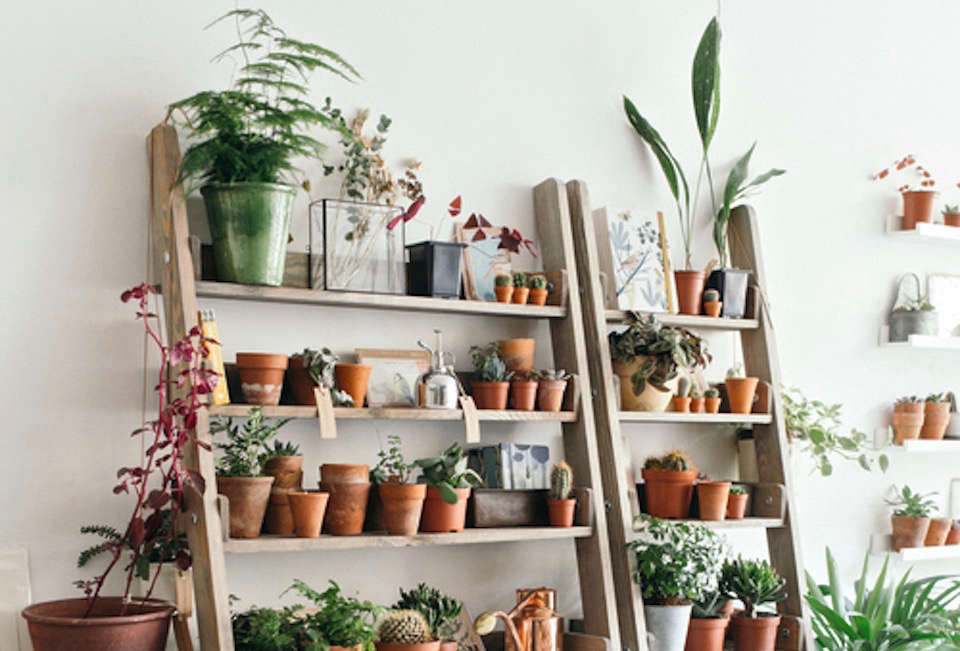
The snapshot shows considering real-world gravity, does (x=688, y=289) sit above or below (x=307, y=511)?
above

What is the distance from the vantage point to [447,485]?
2979mm

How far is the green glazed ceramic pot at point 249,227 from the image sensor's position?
110 inches

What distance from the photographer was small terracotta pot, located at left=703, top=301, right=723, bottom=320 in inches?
145

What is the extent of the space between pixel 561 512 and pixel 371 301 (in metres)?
0.79

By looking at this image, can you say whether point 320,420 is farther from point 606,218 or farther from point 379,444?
point 606,218

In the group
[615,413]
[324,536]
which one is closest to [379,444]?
[324,536]

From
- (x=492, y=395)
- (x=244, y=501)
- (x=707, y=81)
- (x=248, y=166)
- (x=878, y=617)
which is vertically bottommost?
(x=878, y=617)

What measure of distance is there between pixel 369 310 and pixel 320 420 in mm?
462

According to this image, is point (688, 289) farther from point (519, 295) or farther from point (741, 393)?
point (519, 295)

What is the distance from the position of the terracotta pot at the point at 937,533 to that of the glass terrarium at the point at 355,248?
2273 mm

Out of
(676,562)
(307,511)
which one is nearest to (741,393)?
(676,562)

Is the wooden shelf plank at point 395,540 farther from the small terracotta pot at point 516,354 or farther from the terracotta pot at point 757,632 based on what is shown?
the terracotta pot at point 757,632

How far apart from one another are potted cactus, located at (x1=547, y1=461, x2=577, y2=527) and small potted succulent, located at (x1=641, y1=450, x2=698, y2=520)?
366mm

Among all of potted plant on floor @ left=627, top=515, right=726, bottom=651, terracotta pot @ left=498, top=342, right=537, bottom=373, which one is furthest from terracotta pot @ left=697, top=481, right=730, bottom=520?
terracotta pot @ left=498, top=342, right=537, bottom=373
